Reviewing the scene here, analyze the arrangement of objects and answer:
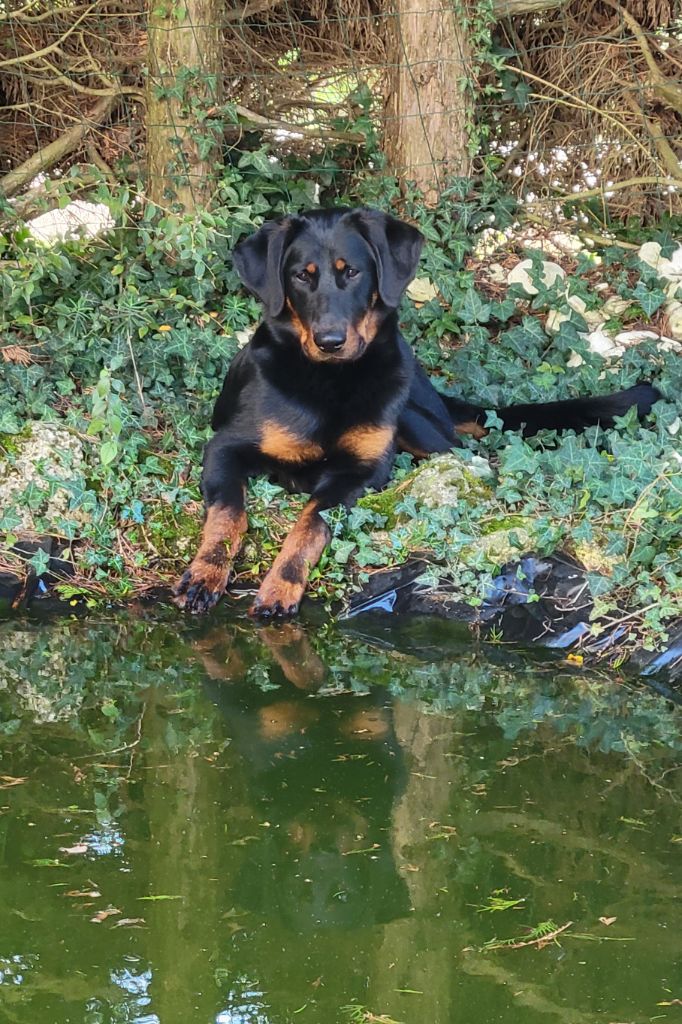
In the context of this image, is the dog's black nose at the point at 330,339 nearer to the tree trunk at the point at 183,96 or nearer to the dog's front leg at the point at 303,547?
the dog's front leg at the point at 303,547

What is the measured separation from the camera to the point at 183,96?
5547 millimetres

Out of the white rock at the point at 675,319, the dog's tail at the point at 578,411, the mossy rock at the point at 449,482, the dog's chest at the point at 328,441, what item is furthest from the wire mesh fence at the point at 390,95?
the mossy rock at the point at 449,482

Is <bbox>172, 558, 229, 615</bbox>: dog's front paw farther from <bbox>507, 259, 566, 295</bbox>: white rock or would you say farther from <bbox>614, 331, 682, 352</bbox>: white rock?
<bbox>507, 259, 566, 295</bbox>: white rock

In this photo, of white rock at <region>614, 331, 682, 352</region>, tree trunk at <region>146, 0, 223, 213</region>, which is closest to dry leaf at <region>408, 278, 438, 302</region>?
white rock at <region>614, 331, 682, 352</region>

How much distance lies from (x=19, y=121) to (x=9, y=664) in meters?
4.54

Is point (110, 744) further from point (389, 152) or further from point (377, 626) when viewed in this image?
point (389, 152)

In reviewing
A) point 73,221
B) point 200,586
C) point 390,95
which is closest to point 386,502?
point 200,586

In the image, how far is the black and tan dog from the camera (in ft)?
13.5

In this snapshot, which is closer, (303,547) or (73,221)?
(303,547)

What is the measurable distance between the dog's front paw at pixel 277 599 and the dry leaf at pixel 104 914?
171cm

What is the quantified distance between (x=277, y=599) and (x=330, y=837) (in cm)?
146

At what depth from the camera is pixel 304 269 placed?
415 centimetres

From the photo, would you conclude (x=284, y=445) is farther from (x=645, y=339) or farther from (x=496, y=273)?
(x=496, y=273)

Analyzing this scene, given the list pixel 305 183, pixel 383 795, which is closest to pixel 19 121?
pixel 305 183
